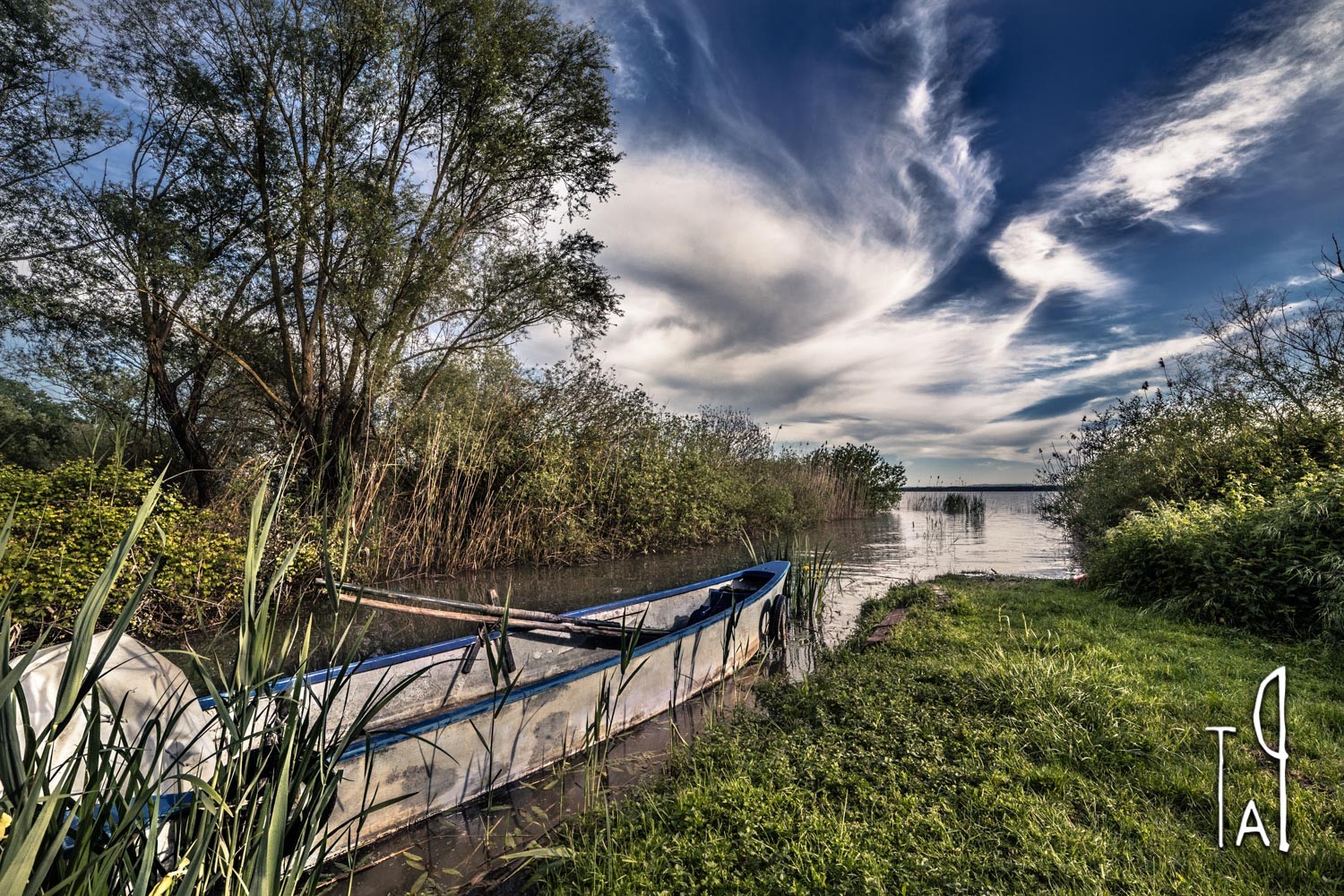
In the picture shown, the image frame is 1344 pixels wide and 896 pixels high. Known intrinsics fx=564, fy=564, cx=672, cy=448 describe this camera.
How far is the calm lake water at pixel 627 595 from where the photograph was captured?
136 inches

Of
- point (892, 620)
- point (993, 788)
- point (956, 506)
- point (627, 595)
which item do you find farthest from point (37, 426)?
point (956, 506)

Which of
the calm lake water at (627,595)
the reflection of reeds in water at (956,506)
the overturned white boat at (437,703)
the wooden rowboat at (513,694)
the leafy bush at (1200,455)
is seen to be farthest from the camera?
the reflection of reeds in water at (956,506)

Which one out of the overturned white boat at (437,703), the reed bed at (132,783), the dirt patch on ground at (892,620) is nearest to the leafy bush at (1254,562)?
the dirt patch on ground at (892,620)

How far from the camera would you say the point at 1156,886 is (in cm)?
248

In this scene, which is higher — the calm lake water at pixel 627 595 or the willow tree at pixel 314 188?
the willow tree at pixel 314 188

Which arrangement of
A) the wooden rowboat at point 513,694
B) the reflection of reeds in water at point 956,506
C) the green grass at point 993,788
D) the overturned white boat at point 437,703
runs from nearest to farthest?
1. the overturned white boat at point 437,703
2. the green grass at point 993,788
3. the wooden rowboat at point 513,694
4. the reflection of reeds in water at point 956,506

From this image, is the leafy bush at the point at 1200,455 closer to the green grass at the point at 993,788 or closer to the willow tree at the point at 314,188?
the green grass at the point at 993,788

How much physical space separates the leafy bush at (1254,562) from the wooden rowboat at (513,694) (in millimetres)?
4999

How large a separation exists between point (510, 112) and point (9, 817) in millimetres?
14388

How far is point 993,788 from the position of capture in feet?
10.6

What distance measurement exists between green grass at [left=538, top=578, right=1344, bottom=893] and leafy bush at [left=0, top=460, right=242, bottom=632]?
5.01m

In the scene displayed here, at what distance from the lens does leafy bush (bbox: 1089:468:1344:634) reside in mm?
5902

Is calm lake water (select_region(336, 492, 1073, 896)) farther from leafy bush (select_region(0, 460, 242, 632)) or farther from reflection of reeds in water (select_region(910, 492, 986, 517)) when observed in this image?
reflection of reeds in water (select_region(910, 492, 986, 517))

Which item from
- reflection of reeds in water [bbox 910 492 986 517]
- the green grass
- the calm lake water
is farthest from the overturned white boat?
reflection of reeds in water [bbox 910 492 986 517]
